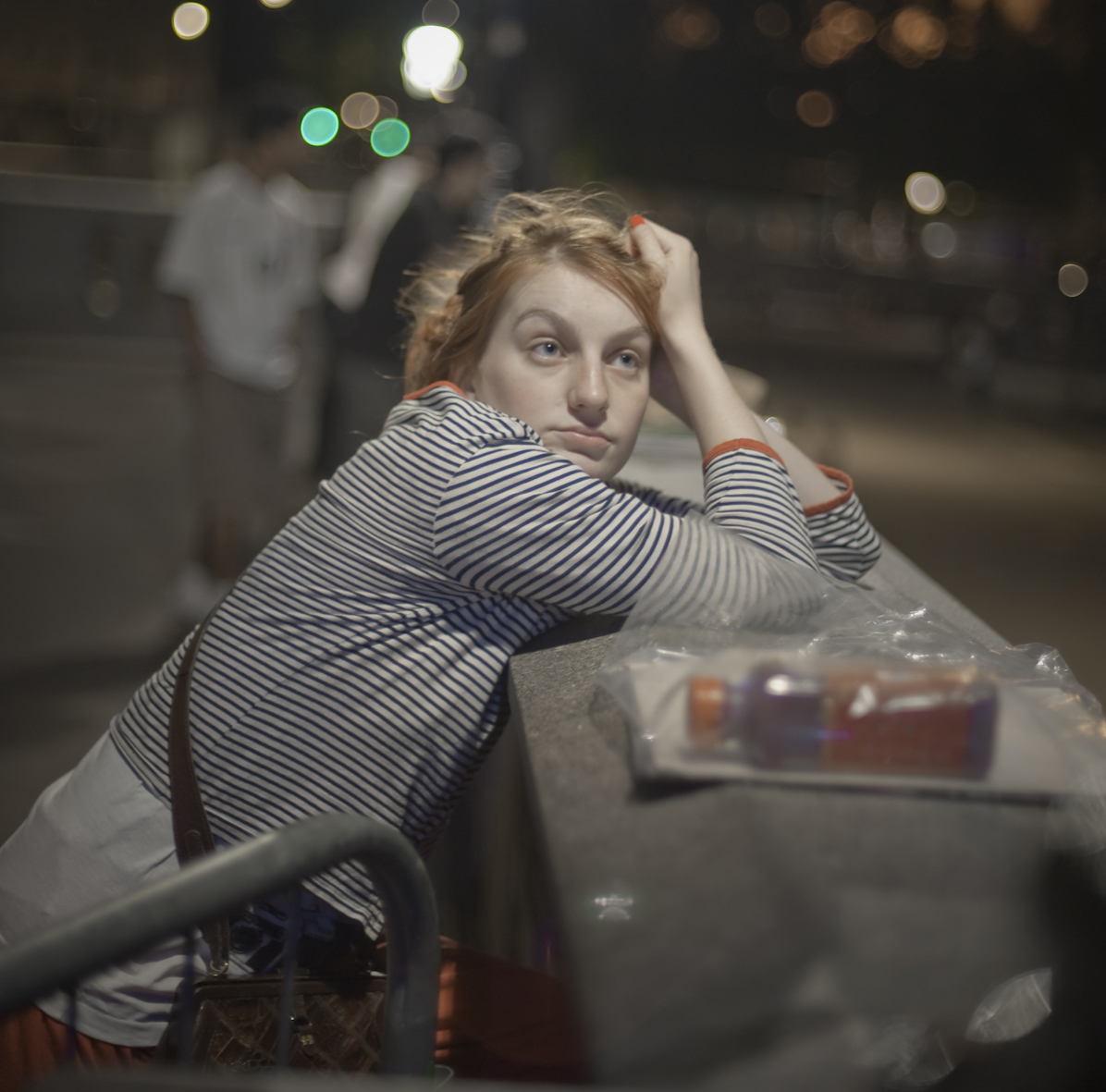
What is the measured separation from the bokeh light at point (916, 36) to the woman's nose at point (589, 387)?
3681 cm

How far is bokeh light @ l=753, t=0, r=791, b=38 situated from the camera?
39216mm

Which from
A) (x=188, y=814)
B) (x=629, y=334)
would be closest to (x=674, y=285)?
(x=629, y=334)

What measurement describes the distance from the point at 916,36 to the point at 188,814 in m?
38.7

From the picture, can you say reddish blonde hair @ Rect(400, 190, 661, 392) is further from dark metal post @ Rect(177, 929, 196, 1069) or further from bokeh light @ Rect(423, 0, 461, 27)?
bokeh light @ Rect(423, 0, 461, 27)

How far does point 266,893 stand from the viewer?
44.8 inches

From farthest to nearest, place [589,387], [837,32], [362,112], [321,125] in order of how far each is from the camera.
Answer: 1. [362,112]
2. [321,125]
3. [837,32]
4. [589,387]

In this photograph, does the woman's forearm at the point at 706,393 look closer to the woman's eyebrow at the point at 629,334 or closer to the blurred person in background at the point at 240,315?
the woman's eyebrow at the point at 629,334

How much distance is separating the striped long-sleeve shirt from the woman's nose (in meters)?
0.14

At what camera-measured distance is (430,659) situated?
1.71 meters

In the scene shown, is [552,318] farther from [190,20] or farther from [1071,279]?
[190,20]

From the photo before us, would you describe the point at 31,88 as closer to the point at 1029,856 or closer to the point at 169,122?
the point at 169,122

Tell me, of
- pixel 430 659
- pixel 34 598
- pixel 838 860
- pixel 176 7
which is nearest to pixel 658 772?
pixel 838 860

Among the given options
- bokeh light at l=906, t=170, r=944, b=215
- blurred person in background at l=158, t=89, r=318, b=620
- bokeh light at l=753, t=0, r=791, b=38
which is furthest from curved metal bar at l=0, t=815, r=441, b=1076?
bokeh light at l=906, t=170, r=944, b=215

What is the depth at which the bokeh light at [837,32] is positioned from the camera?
3662 centimetres
